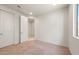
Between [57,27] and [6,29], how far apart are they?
240cm

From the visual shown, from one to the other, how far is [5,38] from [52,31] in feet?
7.72

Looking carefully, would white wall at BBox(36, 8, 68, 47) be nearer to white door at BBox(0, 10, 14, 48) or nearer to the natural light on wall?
the natural light on wall

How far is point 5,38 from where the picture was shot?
386cm

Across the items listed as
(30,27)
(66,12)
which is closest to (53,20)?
(66,12)

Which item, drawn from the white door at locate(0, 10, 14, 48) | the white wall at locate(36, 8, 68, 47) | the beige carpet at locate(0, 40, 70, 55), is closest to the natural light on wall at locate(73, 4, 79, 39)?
the beige carpet at locate(0, 40, 70, 55)

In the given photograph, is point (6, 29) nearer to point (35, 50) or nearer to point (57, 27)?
point (35, 50)

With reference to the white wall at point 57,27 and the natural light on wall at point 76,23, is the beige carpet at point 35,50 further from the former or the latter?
the natural light on wall at point 76,23

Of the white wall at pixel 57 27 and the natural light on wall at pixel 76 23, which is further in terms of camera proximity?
the white wall at pixel 57 27

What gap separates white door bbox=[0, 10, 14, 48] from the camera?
11.9 ft

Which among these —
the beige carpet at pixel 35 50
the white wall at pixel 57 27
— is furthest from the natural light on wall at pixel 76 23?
the white wall at pixel 57 27

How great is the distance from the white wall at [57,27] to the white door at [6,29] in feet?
6.45

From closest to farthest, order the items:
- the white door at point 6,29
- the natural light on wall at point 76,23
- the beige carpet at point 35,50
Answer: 1. the natural light on wall at point 76,23
2. the beige carpet at point 35,50
3. the white door at point 6,29

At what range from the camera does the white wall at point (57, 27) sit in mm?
3643

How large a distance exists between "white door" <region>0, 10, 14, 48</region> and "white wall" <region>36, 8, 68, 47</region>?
6.45ft
